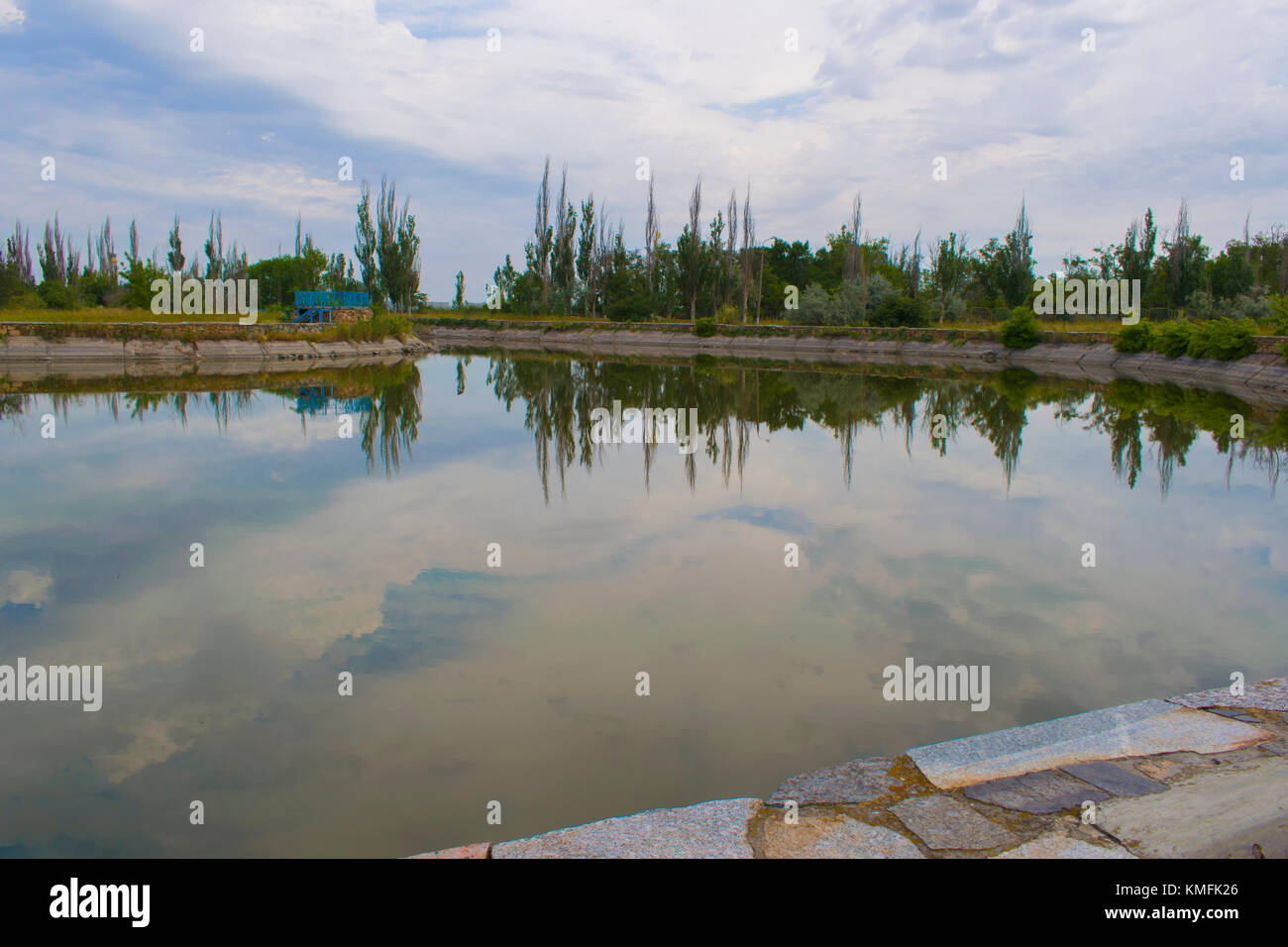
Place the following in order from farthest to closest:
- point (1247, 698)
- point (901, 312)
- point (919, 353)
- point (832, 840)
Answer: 1. point (901, 312)
2. point (919, 353)
3. point (1247, 698)
4. point (832, 840)

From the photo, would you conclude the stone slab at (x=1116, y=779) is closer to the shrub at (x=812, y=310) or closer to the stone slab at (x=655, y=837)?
the stone slab at (x=655, y=837)

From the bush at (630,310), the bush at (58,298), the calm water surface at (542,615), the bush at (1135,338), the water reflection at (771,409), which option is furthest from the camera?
the bush at (630,310)

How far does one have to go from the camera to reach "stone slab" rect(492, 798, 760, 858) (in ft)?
8.32

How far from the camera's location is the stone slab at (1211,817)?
2.50 meters

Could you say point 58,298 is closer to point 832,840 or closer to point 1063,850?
point 832,840

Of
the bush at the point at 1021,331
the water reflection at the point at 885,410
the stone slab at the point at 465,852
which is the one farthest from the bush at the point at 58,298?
the stone slab at the point at 465,852

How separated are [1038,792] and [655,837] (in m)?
1.35

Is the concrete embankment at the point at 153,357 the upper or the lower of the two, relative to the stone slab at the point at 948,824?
upper

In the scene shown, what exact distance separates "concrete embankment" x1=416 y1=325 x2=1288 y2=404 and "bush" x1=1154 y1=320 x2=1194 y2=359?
0.26 meters

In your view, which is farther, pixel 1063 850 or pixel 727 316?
pixel 727 316

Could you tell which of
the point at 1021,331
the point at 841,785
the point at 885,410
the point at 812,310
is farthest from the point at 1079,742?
the point at 812,310

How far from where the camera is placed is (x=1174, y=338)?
2358 cm

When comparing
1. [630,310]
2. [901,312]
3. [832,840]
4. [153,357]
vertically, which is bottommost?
[832,840]
